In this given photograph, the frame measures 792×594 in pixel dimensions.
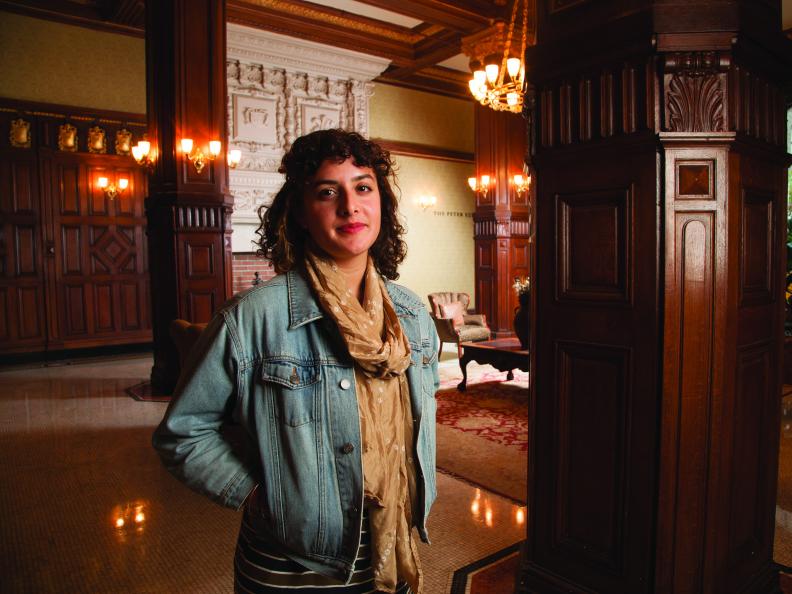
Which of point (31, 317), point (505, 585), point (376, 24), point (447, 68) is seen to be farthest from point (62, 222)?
point (505, 585)

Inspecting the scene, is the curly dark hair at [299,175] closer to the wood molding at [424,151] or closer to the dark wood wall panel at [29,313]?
the dark wood wall panel at [29,313]

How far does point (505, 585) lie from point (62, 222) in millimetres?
8105

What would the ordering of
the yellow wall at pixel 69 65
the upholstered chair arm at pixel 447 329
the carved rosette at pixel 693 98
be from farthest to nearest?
the yellow wall at pixel 69 65
the upholstered chair arm at pixel 447 329
the carved rosette at pixel 693 98

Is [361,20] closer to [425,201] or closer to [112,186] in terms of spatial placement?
[425,201]

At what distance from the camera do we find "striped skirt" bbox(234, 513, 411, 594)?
1.26 meters

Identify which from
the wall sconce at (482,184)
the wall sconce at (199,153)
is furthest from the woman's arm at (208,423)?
the wall sconce at (482,184)

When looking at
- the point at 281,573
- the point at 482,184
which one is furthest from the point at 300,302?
the point at 482,184

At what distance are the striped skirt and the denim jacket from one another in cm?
4

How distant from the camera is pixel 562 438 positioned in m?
2.21

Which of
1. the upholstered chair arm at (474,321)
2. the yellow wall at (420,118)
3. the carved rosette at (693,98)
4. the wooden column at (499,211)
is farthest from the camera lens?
the yellow wall at (420,118)

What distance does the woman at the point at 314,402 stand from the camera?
120 cm

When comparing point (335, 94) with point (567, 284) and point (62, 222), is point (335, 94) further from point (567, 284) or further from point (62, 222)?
point (567, 284)

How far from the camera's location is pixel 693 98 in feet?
6.07

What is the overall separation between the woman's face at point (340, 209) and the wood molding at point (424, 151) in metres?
10.2
